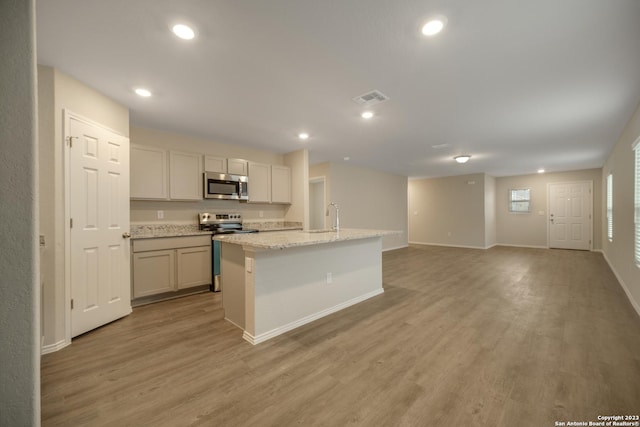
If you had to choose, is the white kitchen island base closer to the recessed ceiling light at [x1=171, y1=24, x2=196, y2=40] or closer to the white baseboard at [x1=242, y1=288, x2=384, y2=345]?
the white baseboard at [x1=242, y1=288, x2=384, y2=345]

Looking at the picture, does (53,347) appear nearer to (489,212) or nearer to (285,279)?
(285,279)

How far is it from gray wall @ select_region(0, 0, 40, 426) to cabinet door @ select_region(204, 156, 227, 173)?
3.45 meters

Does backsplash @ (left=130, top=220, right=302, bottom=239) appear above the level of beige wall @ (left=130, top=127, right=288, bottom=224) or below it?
below

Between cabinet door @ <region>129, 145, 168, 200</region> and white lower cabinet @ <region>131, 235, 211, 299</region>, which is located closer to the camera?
white lower cabinet @ <region>131, 235, 211, 299</region>

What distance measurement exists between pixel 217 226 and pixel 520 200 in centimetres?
937

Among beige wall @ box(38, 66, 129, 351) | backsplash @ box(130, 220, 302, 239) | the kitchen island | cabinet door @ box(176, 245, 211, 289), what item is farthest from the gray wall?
cabinet door @ box(176, 245, 211, 289)

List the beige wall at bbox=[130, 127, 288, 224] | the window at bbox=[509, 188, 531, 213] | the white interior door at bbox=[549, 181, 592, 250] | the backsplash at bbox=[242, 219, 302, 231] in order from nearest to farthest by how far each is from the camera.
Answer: the beige wall at bbox=[130, 127, 288, 224]
the backsplash at bbox=[242, 219, 302, 231]
the white interior door at bbox=[549, 181, 592, 250]
the window at bbox=[509, 188, 531, 213]

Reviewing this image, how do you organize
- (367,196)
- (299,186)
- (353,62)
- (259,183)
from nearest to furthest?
(353,62), (259,183), (299,186), (367,196)

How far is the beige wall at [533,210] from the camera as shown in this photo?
7.56 meters

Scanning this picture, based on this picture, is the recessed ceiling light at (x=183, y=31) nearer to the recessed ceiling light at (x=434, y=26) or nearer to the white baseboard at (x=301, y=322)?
the recessed ceiling light at (x=434, y=26)

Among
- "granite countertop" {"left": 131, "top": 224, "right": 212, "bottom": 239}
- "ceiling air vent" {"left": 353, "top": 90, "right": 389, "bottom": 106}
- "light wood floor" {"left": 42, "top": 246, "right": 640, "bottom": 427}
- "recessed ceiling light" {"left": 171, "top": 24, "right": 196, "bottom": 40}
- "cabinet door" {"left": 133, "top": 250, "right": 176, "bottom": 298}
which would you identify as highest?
"recessed ceiling light" {"left": 171, "top": 24, "right": 196, "bottom": 40}

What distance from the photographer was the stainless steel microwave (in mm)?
4230

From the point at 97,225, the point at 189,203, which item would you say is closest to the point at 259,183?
the point at 189,203

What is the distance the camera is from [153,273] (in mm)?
3488
